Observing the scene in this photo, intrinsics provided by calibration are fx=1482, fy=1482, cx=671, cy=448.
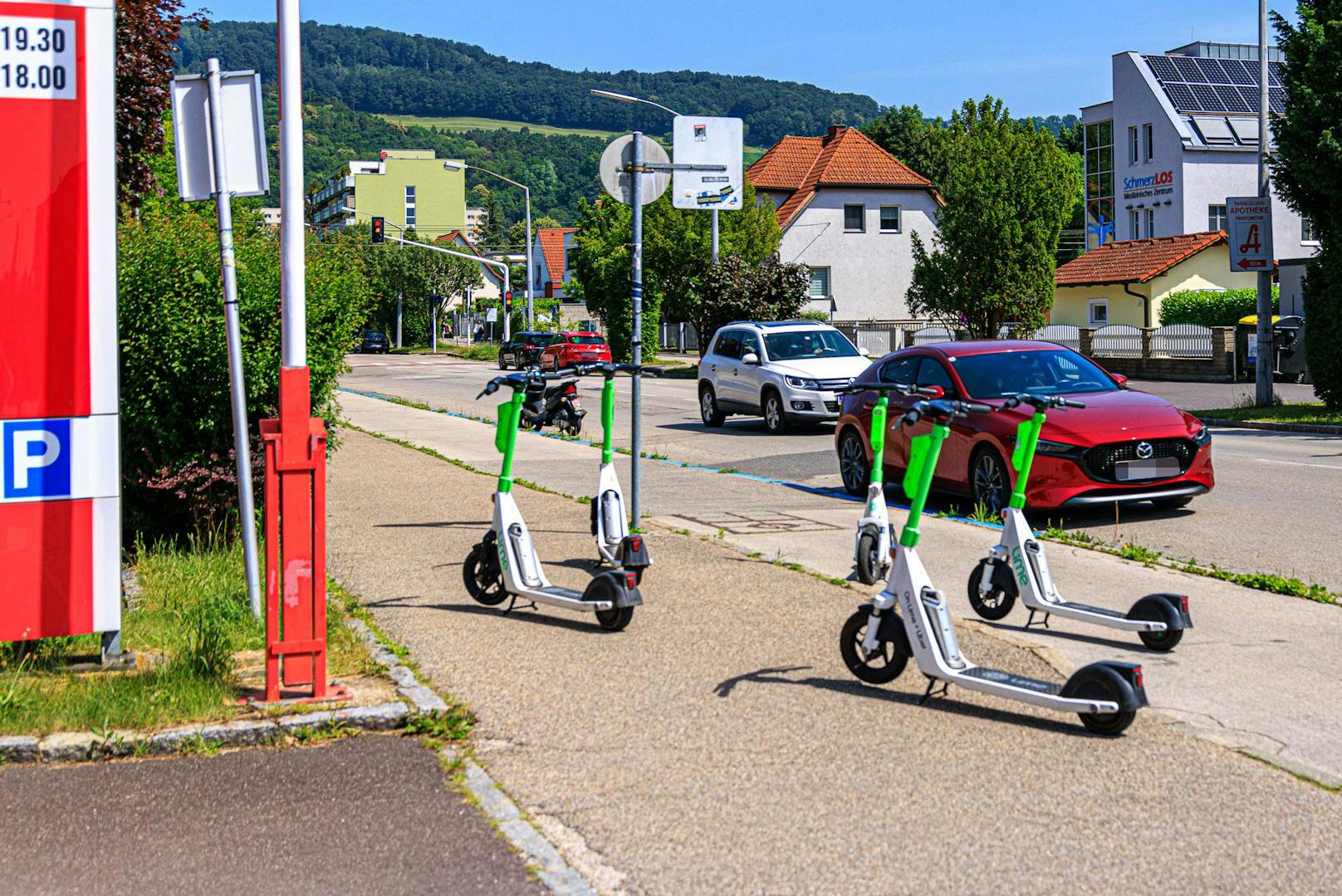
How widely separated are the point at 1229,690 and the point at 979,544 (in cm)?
432

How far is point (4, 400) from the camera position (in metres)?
6.48

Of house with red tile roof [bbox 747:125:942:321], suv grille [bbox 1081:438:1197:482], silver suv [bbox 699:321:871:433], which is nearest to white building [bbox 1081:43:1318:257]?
house with red tile roof [bbox 747:125:942:321]

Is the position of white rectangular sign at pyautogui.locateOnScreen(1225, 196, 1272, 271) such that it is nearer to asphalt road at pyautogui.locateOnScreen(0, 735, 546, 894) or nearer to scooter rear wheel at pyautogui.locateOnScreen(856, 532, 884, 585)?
scooter rear wheel at pyautogui.locateOnScreen(856, 532, 884, 585)

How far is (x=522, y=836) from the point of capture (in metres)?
4.65

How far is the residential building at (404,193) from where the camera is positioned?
16112 centimetres

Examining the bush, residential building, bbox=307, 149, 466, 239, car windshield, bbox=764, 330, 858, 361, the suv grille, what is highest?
residential building, bbox=307, 149, 466, 239

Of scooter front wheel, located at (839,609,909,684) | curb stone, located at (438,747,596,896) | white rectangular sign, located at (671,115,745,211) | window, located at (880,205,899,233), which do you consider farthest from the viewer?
window, located at (880,205,899,233)

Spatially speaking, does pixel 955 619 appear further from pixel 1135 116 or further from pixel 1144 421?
pixel 1135 116

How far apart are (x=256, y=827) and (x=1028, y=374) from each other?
9.71 metres

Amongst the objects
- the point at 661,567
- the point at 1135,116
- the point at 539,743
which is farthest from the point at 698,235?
the point at 539,743

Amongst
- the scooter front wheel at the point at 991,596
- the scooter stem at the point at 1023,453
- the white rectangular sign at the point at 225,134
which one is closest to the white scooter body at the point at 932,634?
the scooter stem at the point at 1023,453

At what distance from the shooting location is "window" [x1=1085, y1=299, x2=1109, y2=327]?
184 ft

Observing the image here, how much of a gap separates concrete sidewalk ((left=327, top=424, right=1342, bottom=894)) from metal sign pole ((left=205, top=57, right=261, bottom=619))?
0.80m

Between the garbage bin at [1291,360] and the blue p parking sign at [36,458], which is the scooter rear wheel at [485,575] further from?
the garbage bin at [1291,360]
